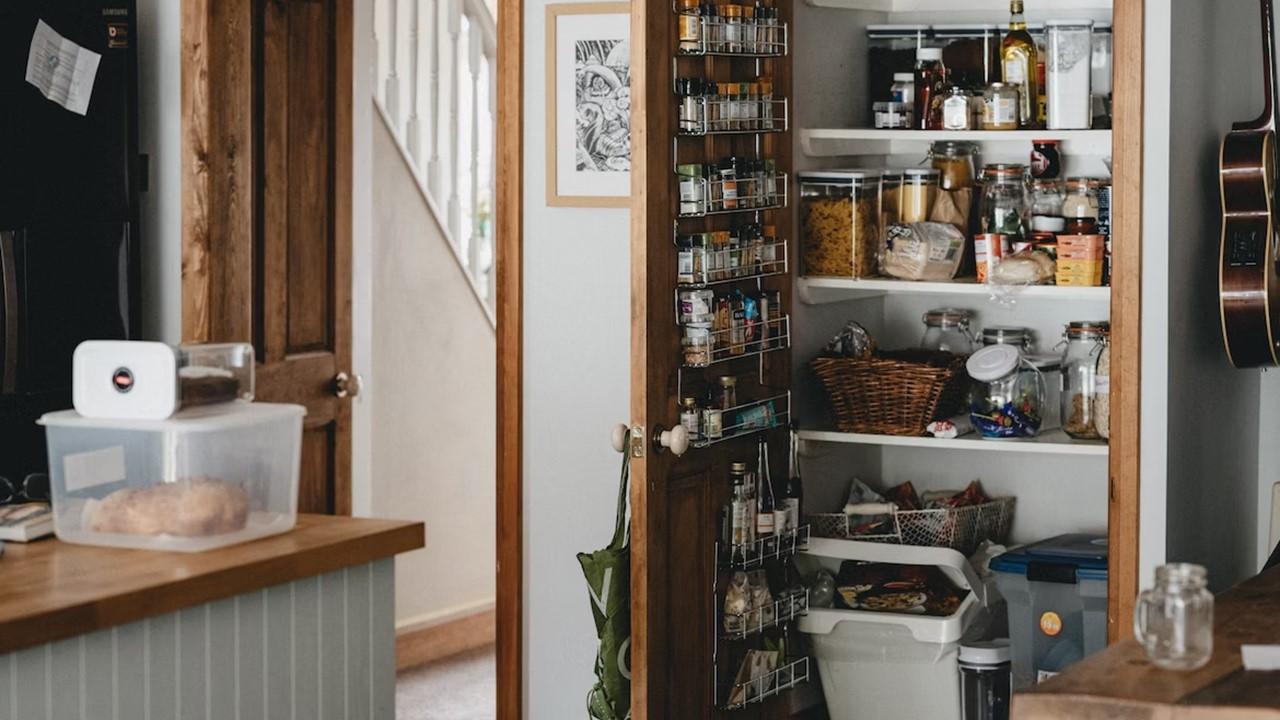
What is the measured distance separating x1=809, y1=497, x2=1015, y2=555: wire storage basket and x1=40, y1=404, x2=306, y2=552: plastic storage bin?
170 centimetres

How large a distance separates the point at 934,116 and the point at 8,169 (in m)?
2.18

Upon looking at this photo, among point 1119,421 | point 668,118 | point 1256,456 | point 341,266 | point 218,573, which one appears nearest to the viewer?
point 218,573

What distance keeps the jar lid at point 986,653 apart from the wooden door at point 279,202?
71.4 inches

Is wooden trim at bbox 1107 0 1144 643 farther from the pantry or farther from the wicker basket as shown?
the wicker basket

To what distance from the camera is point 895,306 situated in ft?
14.7

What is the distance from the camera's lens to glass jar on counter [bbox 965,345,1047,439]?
12.8ft

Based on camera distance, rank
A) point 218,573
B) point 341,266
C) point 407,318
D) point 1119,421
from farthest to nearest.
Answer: point 407,318
point 341,266
point 1119,421
point 218,573

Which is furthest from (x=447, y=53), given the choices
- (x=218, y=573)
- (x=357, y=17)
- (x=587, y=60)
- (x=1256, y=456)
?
(x=218, y=573)

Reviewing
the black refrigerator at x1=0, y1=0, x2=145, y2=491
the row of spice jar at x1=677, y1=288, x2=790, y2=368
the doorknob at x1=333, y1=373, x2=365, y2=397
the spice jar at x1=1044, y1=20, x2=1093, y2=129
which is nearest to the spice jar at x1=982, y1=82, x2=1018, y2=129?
the spice jar at x1=1044, y1=20, x2=1093, y2=129

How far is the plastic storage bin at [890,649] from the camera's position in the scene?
12.7 ft

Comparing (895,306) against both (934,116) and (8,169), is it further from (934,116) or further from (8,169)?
(8,169)

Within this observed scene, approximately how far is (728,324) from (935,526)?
0.87m

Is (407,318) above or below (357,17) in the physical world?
below

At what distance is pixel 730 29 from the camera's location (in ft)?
11.5
